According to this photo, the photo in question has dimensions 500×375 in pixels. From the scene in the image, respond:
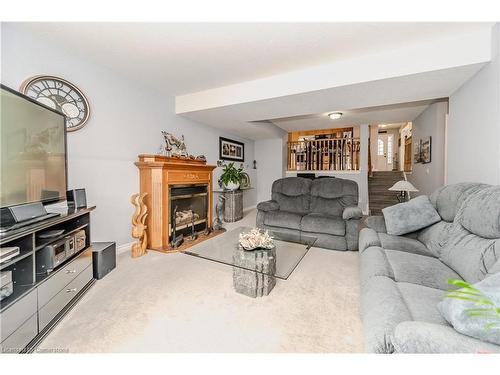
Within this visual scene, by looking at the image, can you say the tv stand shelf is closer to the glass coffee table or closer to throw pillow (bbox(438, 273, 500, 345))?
the glass coffee table

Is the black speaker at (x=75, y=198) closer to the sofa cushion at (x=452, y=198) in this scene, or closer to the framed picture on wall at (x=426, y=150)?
the sofa cushion at (x=452, y=198)

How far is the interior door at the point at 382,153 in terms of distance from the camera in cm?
921

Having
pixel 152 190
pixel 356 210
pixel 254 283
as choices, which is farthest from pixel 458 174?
pixel 152 190

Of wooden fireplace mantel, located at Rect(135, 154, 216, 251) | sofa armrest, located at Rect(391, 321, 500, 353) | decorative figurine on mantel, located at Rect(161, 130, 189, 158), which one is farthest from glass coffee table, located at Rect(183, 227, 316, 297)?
decorative figurine on mantel, located at Rect(161, 130, 189, 158)

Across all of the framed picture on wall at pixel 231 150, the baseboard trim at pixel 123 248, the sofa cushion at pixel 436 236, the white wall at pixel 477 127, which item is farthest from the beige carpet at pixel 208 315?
the framed picture on wall at pixel 231 150

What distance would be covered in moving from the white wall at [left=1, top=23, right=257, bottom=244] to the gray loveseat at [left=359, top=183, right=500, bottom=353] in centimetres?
288

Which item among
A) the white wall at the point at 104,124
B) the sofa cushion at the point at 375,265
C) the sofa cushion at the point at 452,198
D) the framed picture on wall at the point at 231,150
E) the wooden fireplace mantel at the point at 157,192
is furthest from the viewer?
the framed picture on wall at the point at 231,150

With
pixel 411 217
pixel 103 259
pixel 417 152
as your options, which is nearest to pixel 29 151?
pixel 103 259

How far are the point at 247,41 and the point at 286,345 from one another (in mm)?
2491

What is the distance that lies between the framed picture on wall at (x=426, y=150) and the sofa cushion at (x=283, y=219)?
8.87 feet

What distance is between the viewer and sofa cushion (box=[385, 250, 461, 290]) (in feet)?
4.42

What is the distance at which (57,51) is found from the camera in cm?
219

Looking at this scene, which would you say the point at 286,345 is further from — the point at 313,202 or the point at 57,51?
the point at 57,51
